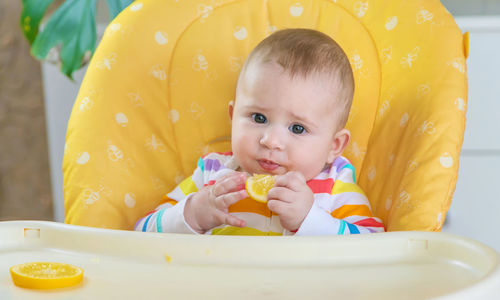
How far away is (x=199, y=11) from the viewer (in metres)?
1.30

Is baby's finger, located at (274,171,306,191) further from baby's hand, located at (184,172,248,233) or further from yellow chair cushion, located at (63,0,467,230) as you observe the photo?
yellow chair cushion, located at (63,0,467,230)

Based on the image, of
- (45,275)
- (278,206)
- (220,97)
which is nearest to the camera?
(45,275)

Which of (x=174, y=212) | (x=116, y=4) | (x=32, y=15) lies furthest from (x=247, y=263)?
(x=32, y=15)

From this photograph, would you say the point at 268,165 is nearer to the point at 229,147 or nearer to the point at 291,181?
the point at 291,181

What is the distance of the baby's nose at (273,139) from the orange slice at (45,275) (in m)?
0.44

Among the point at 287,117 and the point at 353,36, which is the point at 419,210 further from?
the point at 353,36

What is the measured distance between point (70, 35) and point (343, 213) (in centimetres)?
127

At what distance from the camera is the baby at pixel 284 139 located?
1.02 meters

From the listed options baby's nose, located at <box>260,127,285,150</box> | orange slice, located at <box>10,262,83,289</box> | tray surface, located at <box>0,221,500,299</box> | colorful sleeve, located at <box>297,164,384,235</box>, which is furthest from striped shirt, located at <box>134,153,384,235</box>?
orange slice, located at <box>10,262,83,289</box>

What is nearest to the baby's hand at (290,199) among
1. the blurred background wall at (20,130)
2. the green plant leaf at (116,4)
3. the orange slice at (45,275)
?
the orange slice at (45,275)

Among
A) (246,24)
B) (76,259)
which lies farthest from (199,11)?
(76,259)

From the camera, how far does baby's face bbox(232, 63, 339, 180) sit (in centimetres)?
105

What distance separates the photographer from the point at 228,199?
0.97 metres

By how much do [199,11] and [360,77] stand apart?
37 centimetres
